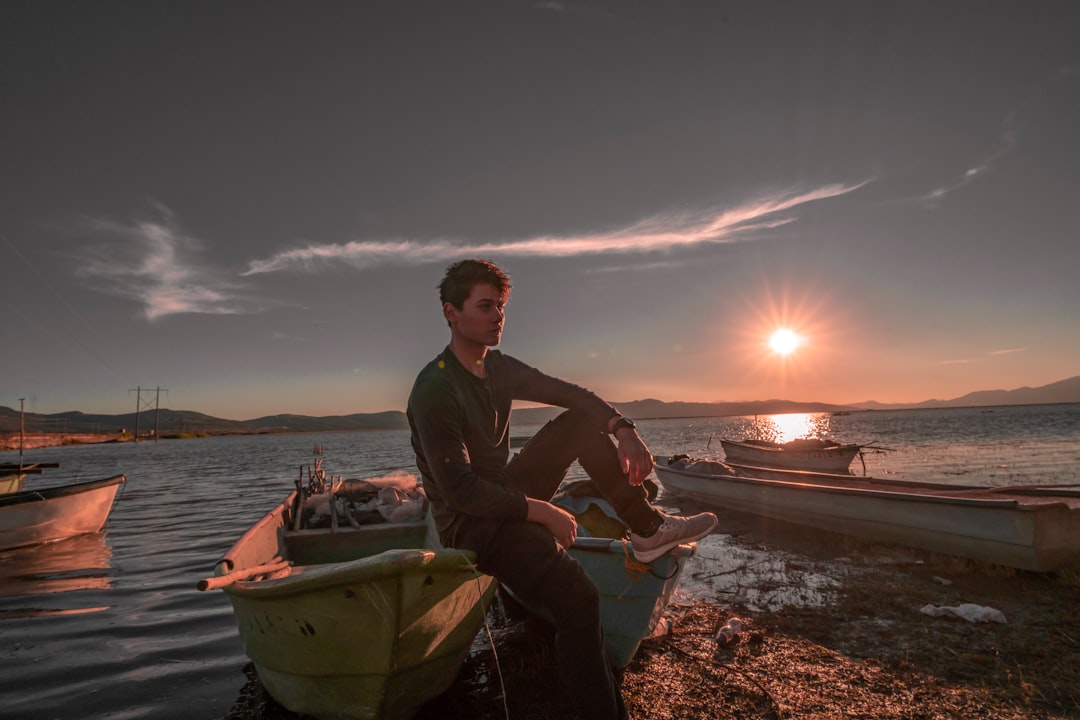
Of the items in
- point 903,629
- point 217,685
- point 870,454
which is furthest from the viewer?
point 870,454

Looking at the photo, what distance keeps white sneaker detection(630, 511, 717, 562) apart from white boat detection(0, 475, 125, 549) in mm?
14112

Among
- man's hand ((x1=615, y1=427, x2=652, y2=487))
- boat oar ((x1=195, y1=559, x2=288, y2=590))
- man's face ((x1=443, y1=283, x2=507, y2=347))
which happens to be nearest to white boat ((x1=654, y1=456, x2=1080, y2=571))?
A: man's hand ((x1=615, y1=427, x2=652, y2=487))

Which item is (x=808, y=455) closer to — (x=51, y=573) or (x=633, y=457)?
(x=633, y=457)

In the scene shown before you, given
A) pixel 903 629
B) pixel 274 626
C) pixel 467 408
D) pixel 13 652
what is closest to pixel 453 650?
pixel 274 626

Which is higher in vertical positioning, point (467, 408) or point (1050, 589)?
point (467, 408)

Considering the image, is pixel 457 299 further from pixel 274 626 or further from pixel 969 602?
pixel 969 602

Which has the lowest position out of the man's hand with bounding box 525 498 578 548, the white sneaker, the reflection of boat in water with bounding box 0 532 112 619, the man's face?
the reflection of boat in water with bounding box 0 532 112 619

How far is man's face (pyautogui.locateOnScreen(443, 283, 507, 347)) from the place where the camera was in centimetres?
343

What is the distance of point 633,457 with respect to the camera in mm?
3547

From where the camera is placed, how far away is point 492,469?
3.36 metres

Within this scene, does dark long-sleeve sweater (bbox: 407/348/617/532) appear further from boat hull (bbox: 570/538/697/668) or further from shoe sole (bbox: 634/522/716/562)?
boat hull (bbox: 570/538/697/668)

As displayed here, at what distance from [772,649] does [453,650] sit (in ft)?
10.3

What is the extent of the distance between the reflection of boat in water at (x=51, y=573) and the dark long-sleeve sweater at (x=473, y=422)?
25.7 ft

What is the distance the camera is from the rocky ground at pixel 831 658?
4254mm
